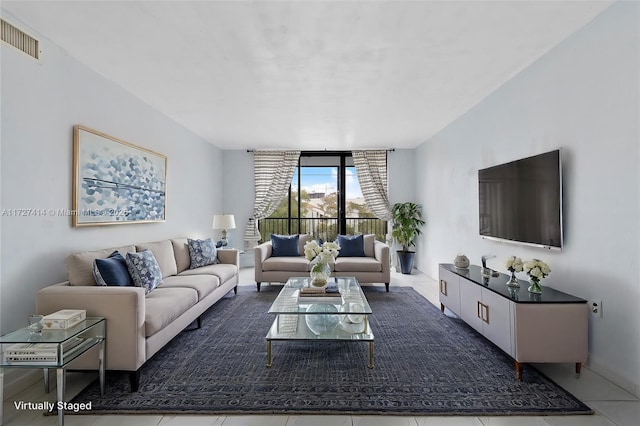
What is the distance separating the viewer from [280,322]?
2.79 meters

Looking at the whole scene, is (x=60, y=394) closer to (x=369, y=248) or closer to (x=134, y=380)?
(x=134, y=380)

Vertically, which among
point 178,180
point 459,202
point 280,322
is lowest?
point 280,322

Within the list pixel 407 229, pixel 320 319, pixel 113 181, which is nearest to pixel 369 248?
pixel 407 229

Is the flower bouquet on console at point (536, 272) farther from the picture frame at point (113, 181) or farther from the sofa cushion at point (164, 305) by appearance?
the picture frame at point (113, 181)

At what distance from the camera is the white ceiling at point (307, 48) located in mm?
2041

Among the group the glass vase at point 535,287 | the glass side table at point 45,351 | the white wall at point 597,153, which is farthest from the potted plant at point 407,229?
the glass side table at point 45,351

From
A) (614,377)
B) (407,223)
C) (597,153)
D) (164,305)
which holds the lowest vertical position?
(614,377)

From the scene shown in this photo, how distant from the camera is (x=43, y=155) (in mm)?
2332

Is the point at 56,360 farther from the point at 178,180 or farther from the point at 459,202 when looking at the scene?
the point at 459,202

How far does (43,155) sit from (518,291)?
3864 mm

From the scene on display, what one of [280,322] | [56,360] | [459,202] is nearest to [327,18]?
[280,322]

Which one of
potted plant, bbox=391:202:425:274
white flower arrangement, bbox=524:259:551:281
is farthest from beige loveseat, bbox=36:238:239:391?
potted plant, bbox=391:202:425:274

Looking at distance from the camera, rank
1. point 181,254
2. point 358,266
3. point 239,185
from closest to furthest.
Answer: point 181,254
point 358,266
point 239,185

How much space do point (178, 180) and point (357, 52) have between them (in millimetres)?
3268
